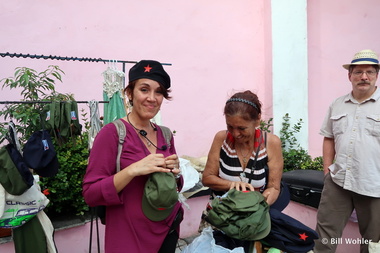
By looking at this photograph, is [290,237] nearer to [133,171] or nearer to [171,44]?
[133,171]

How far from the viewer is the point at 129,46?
4.24m

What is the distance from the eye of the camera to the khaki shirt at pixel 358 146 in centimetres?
250

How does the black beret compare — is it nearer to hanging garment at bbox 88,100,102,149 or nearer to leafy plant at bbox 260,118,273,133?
hanging garment at bbox 88,100,102,149

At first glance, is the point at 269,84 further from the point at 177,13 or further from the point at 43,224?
the point at 43,224

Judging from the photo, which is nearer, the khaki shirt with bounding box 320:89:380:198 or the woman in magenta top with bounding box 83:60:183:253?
the woman in magenta top with bounding box 83:60:183:253

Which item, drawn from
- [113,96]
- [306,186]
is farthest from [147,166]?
[306,186]

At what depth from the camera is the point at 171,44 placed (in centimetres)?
457

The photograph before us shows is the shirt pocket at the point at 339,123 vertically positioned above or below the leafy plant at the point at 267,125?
above

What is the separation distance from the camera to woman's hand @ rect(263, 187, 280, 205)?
175cm

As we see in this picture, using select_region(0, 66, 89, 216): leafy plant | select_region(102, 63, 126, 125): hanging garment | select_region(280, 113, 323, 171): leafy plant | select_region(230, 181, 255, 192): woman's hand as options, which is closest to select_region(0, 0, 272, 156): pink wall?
select_region(280, 113, 323, 171): leafy plant

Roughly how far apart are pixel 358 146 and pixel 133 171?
2187 millimetres

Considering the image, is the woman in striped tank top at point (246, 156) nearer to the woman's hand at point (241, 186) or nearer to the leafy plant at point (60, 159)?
the woman's hand at point (241, 186)

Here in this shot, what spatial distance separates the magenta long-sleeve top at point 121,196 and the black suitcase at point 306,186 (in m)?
2.66

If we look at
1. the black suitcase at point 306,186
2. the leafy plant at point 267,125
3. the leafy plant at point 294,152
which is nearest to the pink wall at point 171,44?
the leafy plant at point 267,125
